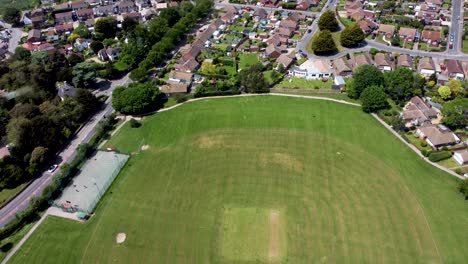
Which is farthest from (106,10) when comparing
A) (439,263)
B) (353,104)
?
(439,263)

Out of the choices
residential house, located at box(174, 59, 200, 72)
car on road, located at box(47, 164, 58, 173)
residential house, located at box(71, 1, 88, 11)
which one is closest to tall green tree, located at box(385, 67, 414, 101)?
residential house, located at box(174, 59, 200, 72)

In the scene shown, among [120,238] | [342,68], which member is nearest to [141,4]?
[342,68]

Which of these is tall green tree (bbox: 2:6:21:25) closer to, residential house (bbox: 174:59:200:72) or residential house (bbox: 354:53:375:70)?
residential house (bbox: 174:59:200:72)

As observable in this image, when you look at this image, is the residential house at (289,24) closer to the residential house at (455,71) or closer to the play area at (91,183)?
the residential house at (455,71)

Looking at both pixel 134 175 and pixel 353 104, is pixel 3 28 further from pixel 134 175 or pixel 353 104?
pixel 353 104

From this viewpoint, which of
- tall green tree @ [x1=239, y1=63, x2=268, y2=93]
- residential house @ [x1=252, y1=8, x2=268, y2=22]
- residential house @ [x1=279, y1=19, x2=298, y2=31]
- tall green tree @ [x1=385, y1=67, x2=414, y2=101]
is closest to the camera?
tall green tree @ [x1=385, y1=67, x2=414, y2=101]

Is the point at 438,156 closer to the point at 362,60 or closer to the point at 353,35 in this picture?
the point at 362,60
